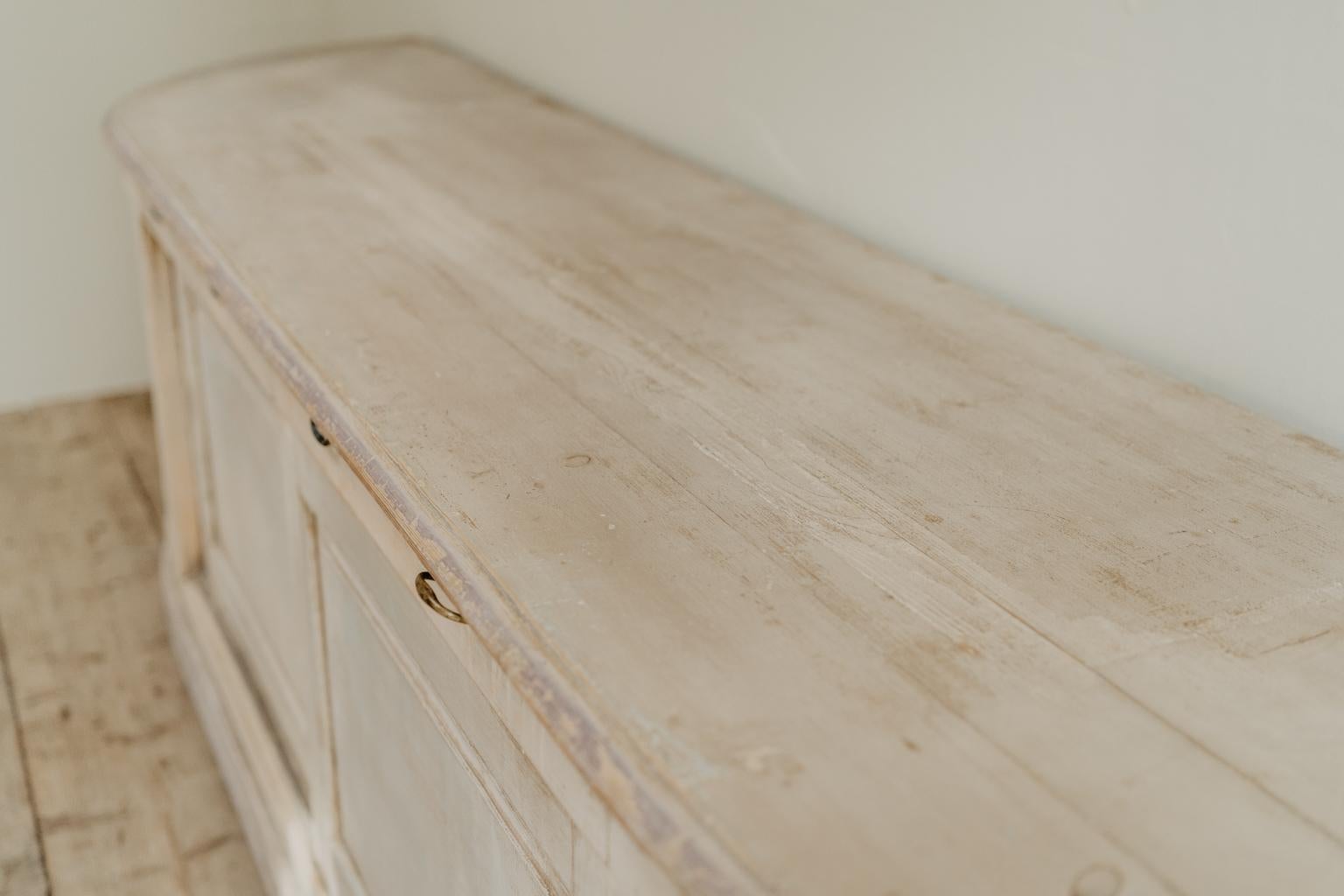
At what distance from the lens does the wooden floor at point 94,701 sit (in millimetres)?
1559

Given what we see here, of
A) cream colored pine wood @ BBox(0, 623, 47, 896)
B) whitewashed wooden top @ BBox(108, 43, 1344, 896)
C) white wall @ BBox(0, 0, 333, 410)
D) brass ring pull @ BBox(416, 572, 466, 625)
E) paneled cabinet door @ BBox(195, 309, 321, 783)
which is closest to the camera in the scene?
whitewashed wooden top @ BBox(108, 43, 1344, 896)

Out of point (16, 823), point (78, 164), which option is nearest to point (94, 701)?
point (16, 823)

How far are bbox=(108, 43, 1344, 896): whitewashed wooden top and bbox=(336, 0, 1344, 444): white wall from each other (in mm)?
51

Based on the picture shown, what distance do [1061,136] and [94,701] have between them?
1502mm

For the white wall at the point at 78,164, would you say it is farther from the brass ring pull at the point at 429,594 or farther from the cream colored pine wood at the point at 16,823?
the brass ring pull at the point at 429,594

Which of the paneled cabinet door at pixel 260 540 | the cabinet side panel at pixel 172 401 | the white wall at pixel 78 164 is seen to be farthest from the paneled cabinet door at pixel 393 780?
the white wall at pixel 78 164

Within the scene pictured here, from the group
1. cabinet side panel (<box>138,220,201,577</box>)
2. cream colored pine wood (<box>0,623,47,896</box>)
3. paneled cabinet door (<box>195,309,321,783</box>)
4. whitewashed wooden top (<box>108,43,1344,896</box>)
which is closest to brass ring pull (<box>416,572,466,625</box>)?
whitewashed wooden top (<box>108,43,1344,896</box>)

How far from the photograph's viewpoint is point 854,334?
39.2 inches

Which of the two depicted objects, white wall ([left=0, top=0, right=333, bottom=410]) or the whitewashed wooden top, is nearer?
the whitewashed wooden top

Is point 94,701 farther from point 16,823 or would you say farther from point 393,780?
point 393,780

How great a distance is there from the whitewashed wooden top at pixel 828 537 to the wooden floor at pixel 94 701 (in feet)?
2.62

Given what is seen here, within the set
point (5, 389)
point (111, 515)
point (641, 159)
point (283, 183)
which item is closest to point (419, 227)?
point (283, 183)

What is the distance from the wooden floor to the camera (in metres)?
1.56

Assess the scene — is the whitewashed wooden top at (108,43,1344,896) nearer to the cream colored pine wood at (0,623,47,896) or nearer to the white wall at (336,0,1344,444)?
the white wall at (336,0,1344,444)
